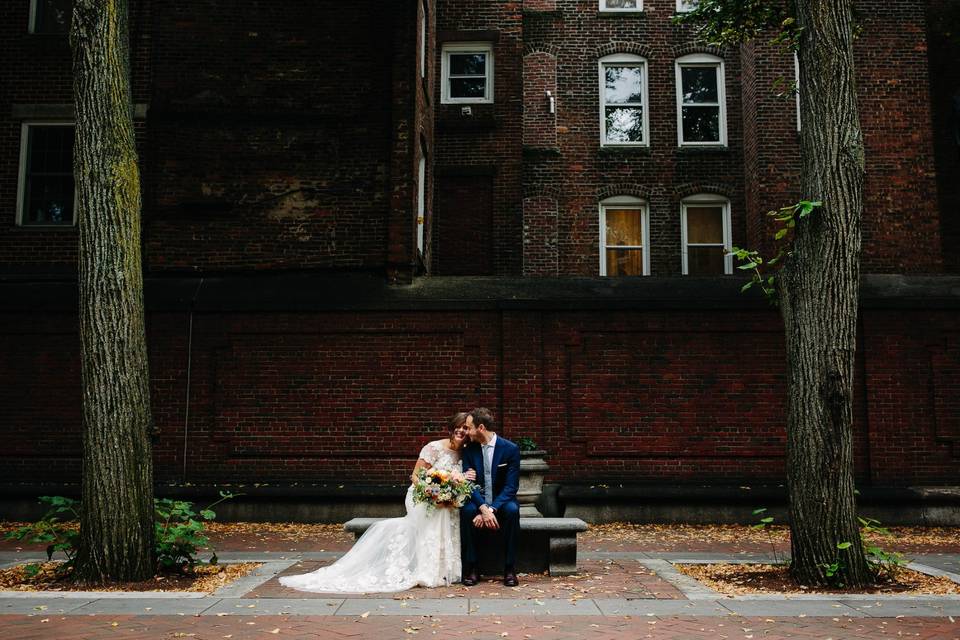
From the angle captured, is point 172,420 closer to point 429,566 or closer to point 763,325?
point 429,566

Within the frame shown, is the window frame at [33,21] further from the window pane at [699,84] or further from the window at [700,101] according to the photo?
the window pane at [699,84]

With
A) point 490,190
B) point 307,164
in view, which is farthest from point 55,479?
point 490,190

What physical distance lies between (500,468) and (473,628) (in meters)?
2.44

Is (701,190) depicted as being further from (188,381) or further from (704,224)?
(188,381)

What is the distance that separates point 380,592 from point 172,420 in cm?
695

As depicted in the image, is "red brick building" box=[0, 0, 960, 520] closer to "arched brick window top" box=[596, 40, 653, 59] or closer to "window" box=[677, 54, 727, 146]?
"arched brick window top" box=[596, 40, 653, 59]

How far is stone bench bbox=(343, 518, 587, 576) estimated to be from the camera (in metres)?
7.99

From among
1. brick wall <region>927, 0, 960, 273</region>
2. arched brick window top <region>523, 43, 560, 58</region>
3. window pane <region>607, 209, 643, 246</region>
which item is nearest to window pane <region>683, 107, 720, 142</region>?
window pane <region>607, 209, 643, 246</region>

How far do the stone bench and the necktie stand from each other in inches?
16.7

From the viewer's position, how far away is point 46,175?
14.2 metres

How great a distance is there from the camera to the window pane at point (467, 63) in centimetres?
1962

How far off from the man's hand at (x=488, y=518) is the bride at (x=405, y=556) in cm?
31

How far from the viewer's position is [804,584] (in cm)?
732

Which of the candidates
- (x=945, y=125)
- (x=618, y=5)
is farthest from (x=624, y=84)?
(x=945, y=125)
